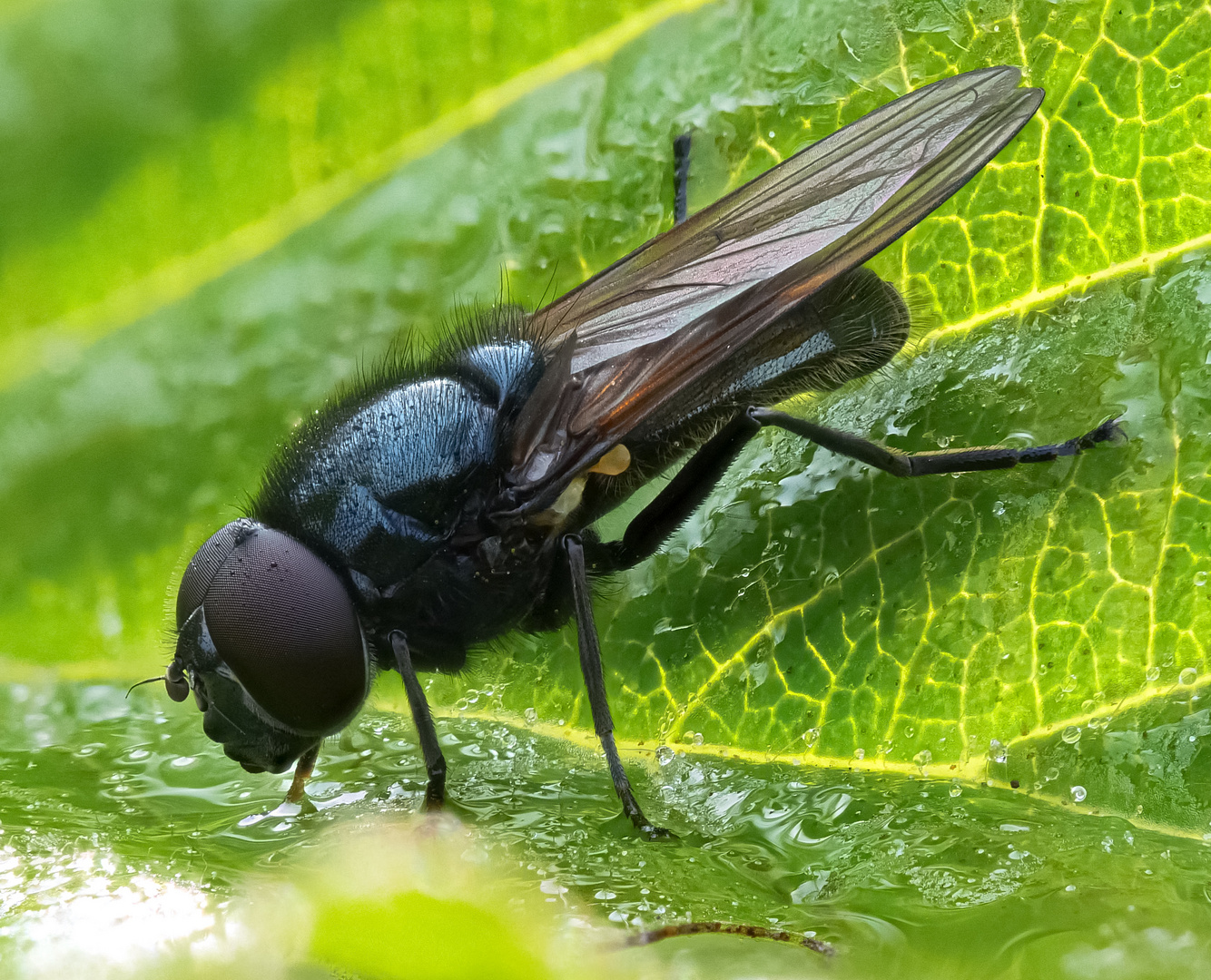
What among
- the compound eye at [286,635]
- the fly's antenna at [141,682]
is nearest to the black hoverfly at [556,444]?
the compound eye at [286,635]

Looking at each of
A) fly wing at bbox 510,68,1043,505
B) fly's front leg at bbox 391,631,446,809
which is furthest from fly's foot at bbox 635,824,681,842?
fly wing at bbox 510,68,1043,505

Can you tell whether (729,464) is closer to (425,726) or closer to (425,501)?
(425,501)

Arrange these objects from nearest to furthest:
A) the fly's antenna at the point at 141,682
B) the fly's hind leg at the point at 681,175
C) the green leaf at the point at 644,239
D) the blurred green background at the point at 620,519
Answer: the blurred green background at the point at 620,519
the green leaf at the point at 644,239
the fly's antenna at the point at 141,682
the fly's hind leg at the point at 681,175

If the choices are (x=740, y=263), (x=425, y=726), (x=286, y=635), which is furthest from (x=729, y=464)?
(x=286, y=635)

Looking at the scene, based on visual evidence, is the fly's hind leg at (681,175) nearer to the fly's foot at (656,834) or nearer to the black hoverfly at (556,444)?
the black hoverfly at (556,444)

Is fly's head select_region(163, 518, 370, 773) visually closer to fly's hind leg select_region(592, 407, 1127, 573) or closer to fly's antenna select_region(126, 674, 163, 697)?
fly's antenna select_region(126, 674, 163, 697)

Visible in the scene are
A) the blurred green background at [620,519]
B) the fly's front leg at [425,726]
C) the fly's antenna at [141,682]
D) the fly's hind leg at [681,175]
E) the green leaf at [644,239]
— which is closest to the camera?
the blurred green background at [620,519]

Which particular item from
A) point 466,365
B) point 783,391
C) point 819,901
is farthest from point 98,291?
point 819,901

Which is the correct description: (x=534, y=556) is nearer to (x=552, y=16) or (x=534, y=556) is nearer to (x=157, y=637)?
(x=157, y=637)
